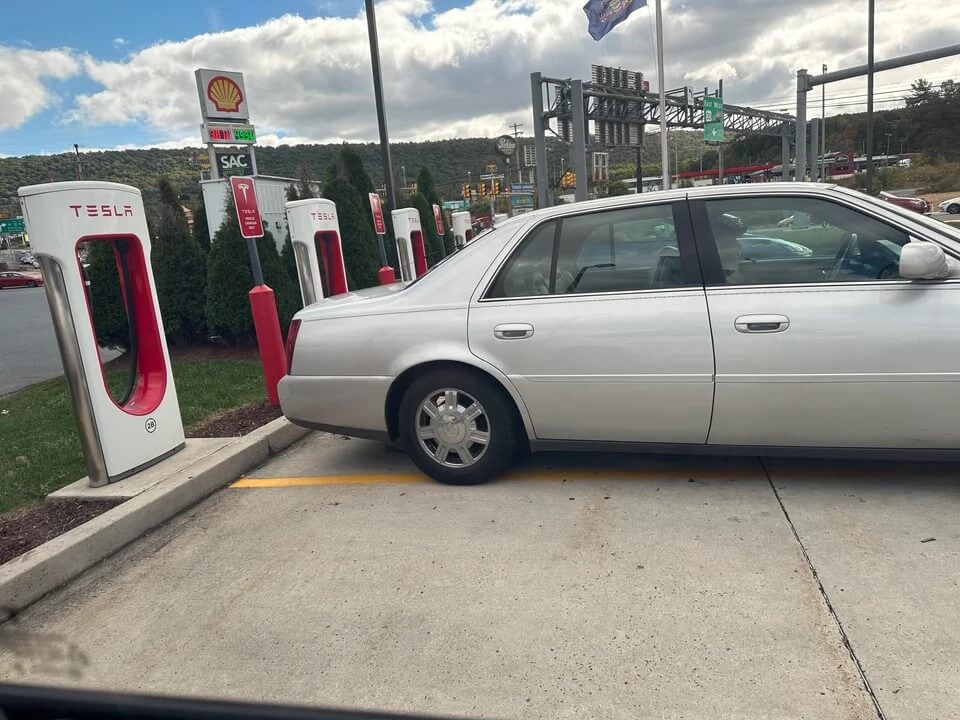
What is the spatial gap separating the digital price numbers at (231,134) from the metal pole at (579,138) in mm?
15679

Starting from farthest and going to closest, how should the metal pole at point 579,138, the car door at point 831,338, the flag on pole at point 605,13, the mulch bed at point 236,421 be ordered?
the metal pole at point 579,138 < the flag on pole at point 605,13 < the mulch bed at point 236,421 < the car door at point 831,338

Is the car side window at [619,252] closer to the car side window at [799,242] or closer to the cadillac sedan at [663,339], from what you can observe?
the cadillac sedan at [663,339]

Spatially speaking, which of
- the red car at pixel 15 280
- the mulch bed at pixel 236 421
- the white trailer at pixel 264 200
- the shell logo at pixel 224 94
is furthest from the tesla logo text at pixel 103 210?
the red car at pixel 15 280

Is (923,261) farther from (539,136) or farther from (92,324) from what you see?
(539,136)

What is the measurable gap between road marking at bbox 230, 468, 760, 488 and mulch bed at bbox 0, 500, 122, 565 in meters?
0.83

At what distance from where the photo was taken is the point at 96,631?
2.86 m

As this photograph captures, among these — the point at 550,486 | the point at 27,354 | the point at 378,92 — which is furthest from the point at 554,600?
the point at 27,354

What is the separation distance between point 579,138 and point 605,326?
26.6 meters

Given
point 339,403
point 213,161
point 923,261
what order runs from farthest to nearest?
point 213,161 → point 339,403 → point 923,261

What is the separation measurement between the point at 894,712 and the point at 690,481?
1.85 meters

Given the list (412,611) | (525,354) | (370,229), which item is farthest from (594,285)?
(370,229)

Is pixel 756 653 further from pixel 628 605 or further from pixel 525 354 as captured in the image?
pixel 525 354

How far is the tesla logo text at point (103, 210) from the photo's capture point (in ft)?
12.8

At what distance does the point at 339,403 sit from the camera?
420 centimetres
